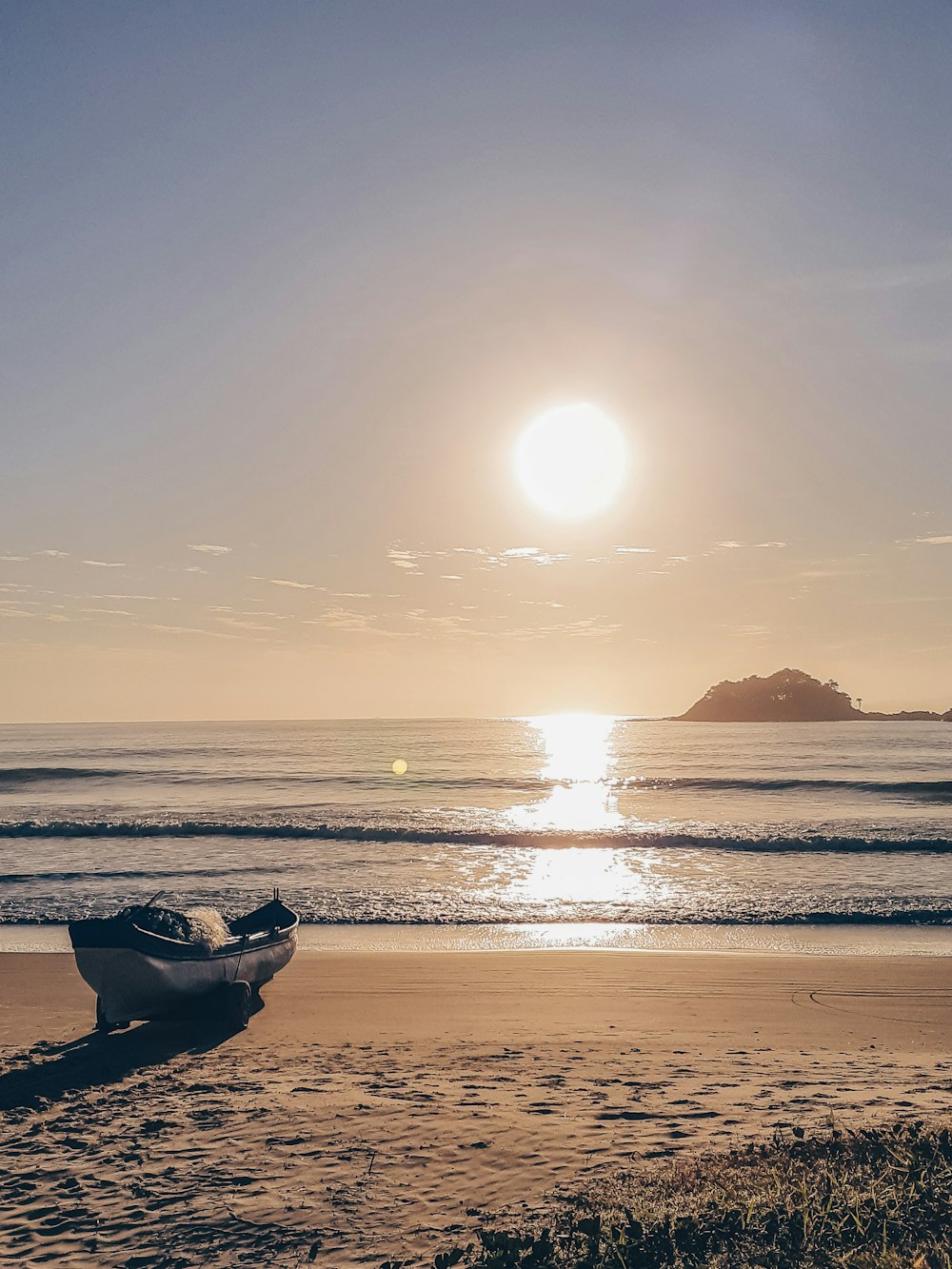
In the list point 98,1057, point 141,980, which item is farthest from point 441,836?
point 98,1057

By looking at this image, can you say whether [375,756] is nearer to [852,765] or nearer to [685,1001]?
[852,765]

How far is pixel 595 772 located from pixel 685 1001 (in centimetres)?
5976

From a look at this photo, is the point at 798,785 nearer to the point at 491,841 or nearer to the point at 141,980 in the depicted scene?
the point at 491,841

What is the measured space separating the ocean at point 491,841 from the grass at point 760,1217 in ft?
43.3

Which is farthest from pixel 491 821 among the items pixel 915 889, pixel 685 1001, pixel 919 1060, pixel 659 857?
pixel 919 1060

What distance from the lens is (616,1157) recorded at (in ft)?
24.5

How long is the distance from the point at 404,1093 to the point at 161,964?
364 cm

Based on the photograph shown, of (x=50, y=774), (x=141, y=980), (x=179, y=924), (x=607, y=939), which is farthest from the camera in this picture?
(x=50, y=774)

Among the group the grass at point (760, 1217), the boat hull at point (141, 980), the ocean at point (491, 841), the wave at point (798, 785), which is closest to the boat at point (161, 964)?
the boat hull at point (141, 980)

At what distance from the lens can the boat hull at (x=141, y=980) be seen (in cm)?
1083

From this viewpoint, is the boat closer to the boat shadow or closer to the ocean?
the boat shadow

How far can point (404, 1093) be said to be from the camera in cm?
931

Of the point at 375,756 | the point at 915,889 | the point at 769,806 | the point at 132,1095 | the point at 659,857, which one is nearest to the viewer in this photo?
the point at 132,1095

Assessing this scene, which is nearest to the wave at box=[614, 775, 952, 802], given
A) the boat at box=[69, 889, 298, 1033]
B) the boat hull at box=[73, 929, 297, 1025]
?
the boat at box=[69, 889, 298, 1033]
